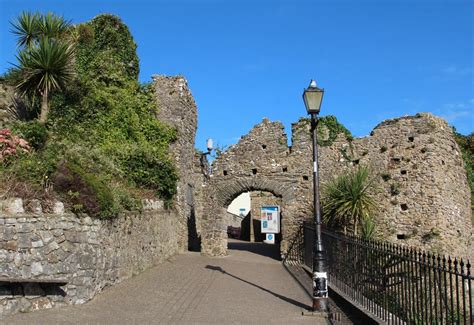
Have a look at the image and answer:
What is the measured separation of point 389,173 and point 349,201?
2682mm

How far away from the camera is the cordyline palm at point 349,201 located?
14.6 meters

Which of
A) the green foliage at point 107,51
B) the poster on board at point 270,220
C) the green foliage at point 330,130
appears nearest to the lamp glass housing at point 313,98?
the green foliage at point 330,130

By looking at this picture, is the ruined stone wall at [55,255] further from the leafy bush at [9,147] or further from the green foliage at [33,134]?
the green foliage at [33,134]

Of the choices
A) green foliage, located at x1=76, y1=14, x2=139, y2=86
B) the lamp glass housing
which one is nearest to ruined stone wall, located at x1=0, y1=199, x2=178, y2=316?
the lamp glass housing

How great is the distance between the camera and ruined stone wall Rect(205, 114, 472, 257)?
1573 centimetres

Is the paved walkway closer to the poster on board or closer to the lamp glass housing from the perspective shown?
the lamp glass housing

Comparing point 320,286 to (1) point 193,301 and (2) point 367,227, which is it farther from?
(2) point 367,227

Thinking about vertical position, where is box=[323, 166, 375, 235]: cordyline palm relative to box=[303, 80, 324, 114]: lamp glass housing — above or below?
below

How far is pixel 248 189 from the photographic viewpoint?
18.2 m

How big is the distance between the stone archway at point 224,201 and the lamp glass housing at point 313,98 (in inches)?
345

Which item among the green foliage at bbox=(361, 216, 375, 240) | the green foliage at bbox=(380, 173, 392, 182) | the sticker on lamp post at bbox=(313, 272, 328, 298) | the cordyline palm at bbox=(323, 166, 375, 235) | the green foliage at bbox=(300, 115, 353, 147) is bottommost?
the sticker on lamp post at bbox=(313, 272, 328, 298)

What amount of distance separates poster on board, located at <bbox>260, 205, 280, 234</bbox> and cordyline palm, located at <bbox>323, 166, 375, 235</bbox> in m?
4.45

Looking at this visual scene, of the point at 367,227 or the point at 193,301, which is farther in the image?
the point at 367,227

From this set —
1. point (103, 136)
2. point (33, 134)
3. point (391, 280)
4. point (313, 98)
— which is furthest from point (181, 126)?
point (391, 280)
